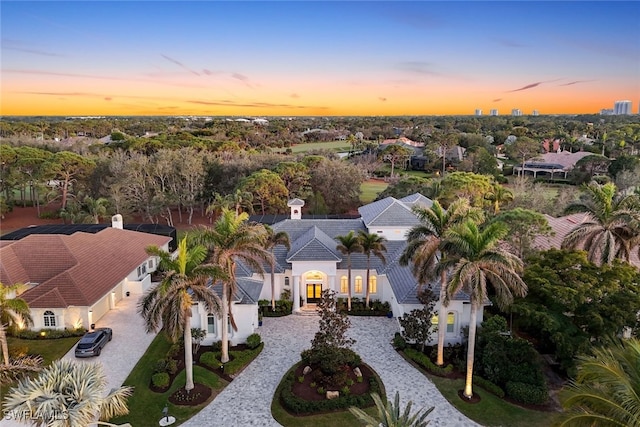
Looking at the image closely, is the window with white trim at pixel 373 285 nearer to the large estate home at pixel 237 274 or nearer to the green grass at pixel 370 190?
the large estate home at pixel 237 274

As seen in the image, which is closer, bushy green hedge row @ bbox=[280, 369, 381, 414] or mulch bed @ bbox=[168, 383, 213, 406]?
bushy green hedge row @ bbox=[280, 369, 381, 414]

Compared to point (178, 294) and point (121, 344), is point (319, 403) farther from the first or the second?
point (121, 344)

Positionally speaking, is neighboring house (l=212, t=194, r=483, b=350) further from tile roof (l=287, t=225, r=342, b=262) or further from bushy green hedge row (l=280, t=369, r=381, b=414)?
bushy green hedge row (l=280, t=369, r=381, b=414)

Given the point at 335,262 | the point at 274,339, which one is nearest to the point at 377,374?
the point at 274,339

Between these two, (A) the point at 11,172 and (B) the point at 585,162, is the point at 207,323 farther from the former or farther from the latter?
(B) the point at 585,162

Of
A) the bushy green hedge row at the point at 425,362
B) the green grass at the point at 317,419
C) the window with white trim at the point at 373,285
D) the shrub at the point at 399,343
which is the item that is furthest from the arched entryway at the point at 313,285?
the green grass at the point at 317,419

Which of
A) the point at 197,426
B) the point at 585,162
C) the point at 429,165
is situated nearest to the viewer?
the point at 197,426

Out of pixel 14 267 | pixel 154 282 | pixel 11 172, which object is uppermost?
pixel 11 172

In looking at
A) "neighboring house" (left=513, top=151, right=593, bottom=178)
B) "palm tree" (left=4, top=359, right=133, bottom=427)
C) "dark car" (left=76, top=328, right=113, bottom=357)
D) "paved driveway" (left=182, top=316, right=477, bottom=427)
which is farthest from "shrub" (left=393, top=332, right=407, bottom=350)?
"neighboring house" (left=513, top=151, right=593, bottom=178)
